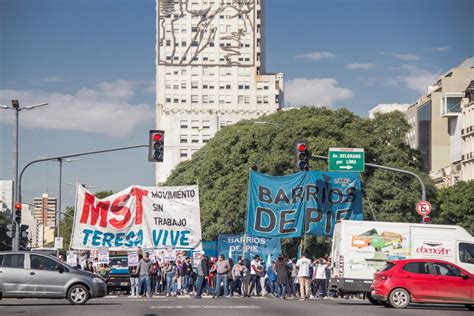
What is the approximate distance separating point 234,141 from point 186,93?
106280 millimetres

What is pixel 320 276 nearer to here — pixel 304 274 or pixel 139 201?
pixel 304 274

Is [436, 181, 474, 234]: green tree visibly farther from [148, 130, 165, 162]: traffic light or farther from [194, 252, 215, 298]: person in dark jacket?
[148, 130, 165, 162]: traffic light

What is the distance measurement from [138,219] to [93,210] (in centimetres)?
151

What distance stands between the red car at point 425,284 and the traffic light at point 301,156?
9.02 m

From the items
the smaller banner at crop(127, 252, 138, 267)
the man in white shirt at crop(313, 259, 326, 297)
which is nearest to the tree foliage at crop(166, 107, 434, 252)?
the man in white shirt at crop(313, 259, 326, 297)

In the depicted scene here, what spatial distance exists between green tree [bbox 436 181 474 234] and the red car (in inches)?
2279

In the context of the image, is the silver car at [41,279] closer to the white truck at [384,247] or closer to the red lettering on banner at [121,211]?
the red lettering on banner at [121,211]

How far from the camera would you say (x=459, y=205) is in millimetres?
88125

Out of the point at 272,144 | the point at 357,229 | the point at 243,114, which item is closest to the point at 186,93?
the point at 243,114

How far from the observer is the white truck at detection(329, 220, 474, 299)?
Answer: 111 ft

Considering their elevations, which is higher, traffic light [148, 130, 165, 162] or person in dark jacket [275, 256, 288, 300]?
traffic light [148, 130, 165, 162]

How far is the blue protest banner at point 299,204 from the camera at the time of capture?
38.0m

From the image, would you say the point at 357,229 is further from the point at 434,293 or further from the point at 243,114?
the point at 243,114

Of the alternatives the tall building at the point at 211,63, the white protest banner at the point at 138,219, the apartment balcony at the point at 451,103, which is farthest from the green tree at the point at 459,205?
the tall building at the point at 211,63
